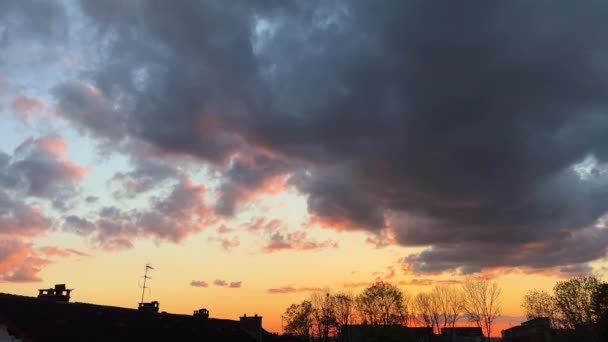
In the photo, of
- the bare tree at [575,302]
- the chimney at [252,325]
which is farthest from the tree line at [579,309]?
the chimney at [252,325]

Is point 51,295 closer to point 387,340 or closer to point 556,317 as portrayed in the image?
point 387,340

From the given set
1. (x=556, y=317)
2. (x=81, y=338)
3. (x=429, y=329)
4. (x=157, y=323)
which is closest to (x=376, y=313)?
(x=429, y=329)

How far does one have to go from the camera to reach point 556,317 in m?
81.7

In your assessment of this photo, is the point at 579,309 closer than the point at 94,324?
No

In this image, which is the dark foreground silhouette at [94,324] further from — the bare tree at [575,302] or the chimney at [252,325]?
the bare tree at [575,302]

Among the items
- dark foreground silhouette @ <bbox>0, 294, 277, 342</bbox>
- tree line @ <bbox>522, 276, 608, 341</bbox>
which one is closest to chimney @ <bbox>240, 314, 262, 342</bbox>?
dark foreground silhouette @ <bbox>0, 294, 277, 342</bbox>

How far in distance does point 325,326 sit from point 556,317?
69.2m

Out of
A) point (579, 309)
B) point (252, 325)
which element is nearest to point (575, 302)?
point (579, 309)

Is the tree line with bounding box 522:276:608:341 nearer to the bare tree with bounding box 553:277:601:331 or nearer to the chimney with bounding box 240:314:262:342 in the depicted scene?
the bare tree with bounding box 553:277:601:331

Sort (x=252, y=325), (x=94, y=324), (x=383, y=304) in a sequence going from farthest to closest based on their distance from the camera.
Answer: (x=383, y=304) → (x=252, y=325) → (x=94, y=324)

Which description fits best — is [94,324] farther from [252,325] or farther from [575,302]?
[575,302]

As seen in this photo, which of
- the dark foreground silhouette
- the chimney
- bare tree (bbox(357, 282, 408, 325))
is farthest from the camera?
bare tree (bbox(357, 282, 408, 325))

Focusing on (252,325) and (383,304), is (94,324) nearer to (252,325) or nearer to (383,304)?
(252,325)

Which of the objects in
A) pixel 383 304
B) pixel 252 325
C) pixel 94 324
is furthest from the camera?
pixel 383 304
